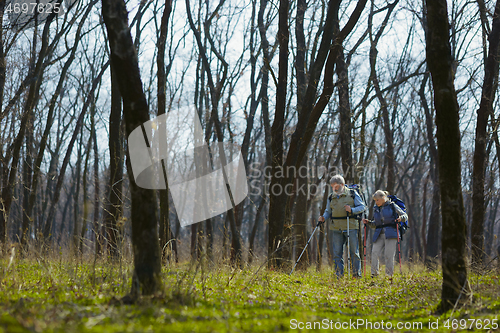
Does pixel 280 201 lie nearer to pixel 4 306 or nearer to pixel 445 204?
pixel 445 204

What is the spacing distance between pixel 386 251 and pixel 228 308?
5.35 m

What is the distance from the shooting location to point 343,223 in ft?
25.8

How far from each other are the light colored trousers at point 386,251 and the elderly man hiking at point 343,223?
88 centimetres

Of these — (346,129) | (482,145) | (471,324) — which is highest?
(346,129)

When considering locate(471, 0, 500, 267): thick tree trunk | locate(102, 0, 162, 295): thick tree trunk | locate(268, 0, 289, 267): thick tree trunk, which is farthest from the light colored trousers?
locate(102, 0, 162, 295): thick tree trunk

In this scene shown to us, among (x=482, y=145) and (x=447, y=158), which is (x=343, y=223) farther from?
(x=482, y=145)

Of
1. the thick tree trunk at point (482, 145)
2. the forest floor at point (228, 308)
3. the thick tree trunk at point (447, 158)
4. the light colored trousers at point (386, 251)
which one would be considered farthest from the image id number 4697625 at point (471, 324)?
the thick tree trunk at point (482, 145)

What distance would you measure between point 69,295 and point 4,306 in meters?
0.80

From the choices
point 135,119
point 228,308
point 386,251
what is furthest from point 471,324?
point 386,251

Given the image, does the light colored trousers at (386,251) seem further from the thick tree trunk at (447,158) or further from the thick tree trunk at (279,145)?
the thick tree trunk at (447,158)

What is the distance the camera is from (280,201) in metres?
9.00

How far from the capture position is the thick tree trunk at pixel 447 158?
4680 mm
